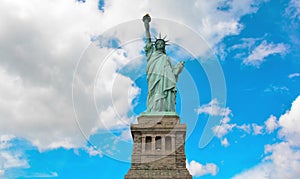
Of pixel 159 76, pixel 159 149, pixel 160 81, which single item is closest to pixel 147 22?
pixel 159 76

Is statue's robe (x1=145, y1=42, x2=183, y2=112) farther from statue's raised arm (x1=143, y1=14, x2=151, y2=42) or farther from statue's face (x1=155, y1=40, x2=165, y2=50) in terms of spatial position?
statue's raised arm (x1=143, y1=14, x2=151, y2=42)

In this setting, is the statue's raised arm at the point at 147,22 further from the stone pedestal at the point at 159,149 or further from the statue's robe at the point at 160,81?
the stone pedestal at the point at 159,149

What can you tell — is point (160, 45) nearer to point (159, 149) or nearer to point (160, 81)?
point (160, 81)

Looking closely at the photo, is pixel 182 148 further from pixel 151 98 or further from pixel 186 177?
pixel 151 98

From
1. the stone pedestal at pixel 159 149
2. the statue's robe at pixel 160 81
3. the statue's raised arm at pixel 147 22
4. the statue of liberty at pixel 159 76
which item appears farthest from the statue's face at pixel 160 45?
the stone pedestal at pixel 159 149

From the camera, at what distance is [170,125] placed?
25.3 meters

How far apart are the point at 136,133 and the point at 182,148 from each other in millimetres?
3432


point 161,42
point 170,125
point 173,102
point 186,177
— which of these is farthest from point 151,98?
point 186,177

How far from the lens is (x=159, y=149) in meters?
24.9

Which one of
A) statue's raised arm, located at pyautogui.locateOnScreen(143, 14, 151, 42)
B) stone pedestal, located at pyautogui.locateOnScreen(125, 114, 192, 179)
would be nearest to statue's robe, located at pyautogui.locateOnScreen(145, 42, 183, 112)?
statue's raised arm, located at pyautogui.locateOnScreen(143, 14, 151, 42)

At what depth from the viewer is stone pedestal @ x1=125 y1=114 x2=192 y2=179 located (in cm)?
2348

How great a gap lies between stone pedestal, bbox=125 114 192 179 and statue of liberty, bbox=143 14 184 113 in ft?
6.10

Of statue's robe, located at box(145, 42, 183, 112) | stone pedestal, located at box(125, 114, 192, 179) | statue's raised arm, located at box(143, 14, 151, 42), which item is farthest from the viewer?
statue's raised arm, located at box(143, 14, 151, 42)

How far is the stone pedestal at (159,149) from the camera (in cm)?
2348
